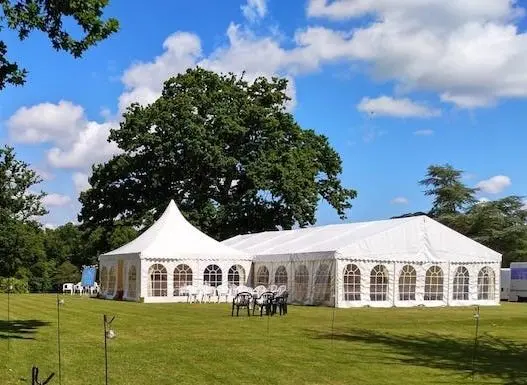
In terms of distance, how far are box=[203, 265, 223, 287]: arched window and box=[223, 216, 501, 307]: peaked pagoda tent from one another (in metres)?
1.93

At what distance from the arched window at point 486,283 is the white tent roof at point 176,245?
10001 mm

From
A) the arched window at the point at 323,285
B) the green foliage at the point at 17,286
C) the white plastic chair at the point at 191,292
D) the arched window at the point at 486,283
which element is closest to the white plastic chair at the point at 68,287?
the green foliage at the point at 17,286

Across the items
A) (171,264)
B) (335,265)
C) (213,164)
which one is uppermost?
(213,164)

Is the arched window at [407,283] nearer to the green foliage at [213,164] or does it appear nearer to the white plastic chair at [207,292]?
the white plastic chair at [207,292]

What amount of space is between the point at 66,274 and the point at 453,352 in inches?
1778

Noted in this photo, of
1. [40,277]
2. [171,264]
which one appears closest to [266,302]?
[171,264]

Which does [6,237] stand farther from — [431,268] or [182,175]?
[431,268]

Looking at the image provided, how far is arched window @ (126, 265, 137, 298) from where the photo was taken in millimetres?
32384

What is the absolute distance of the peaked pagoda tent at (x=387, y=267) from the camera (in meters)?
28.4

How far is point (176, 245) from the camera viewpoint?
1276 inches

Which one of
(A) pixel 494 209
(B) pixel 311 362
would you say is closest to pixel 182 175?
(A) pixel 494 209

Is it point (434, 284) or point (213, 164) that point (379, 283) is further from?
point (213, 164)

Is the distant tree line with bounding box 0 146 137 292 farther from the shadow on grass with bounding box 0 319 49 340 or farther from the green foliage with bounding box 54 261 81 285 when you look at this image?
the shadow on grass with bounding box 0 319 49 340

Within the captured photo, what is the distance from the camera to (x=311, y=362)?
37.9 ft
